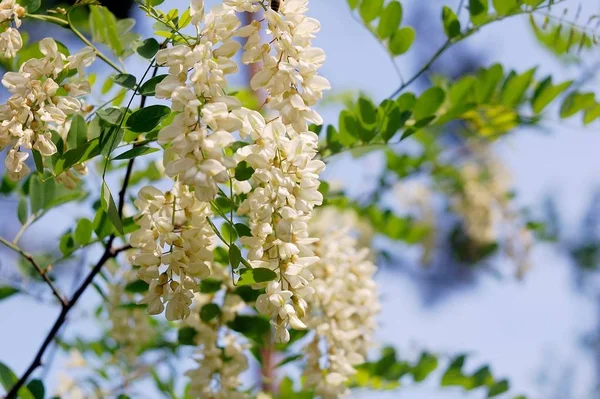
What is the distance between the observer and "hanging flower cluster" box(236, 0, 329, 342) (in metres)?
0.51

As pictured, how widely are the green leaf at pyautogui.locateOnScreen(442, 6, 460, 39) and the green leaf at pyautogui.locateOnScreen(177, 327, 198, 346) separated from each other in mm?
445

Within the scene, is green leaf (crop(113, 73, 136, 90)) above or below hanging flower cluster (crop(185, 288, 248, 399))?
above

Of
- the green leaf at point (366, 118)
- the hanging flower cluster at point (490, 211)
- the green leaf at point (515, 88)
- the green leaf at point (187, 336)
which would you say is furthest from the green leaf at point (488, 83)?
the hanging flower cluster at point (490, 211)

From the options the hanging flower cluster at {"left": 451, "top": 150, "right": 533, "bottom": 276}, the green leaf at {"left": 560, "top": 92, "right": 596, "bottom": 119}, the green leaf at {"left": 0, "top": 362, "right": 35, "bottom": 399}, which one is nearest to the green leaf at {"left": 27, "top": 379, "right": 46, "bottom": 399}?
the green leaf at {"left": 0, "top": 362, "right": 35, "bottom": 399}

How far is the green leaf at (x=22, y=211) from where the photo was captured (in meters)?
0.82

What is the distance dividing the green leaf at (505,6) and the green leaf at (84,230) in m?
0.51

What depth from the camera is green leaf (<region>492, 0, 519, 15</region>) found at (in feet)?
2.78

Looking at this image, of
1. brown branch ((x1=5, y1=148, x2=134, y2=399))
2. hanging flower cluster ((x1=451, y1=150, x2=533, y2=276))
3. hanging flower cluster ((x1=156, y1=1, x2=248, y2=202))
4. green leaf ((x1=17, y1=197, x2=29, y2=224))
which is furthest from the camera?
hanging flower cluster ((x1=451, y1=150, x2=533, y2=276))

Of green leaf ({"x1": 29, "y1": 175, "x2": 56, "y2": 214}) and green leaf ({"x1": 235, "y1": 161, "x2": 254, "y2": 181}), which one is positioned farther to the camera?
green leaf ({"x1": 29, "y1": 175, "x2": 56, "y2": 214})

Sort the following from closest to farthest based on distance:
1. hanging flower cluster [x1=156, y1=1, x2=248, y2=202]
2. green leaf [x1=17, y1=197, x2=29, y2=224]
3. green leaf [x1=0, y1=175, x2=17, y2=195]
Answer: hanging flower cluster [x1=156, y1=1, x2=248, y2=202], green leaf [x1=17, y1=197, x2=29, y2=224], green leaf [x1=0, y1=175, x2=17, y2=195]

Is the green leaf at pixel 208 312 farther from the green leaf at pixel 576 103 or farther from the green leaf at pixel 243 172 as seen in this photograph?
the green leaf at pixel 576 103

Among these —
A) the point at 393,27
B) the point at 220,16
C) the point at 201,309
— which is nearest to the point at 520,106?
the point at 393,27

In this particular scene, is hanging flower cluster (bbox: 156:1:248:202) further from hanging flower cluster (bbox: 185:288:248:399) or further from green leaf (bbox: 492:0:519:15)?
green leaf (bbox: 492:0:519:15)

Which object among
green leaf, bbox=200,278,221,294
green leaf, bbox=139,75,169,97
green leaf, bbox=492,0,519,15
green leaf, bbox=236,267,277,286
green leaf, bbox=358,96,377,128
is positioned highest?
green leaf, bbox=492,0,519,15
